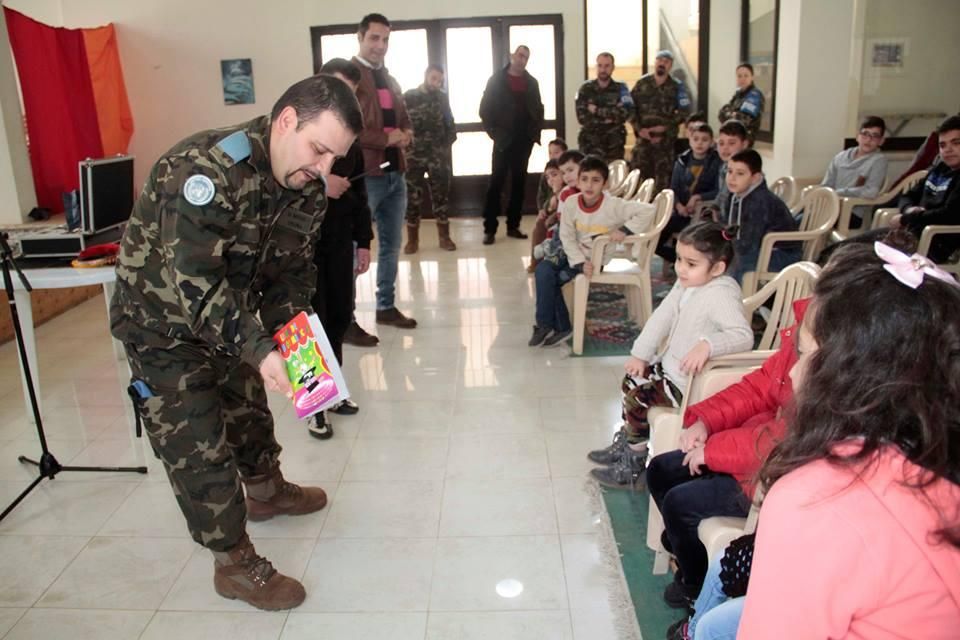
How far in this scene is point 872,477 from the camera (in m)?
0.95

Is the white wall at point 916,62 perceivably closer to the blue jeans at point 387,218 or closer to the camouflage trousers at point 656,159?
the camouflage trousers at point 656,159

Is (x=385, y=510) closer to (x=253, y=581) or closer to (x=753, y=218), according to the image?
(x=253, y=581)

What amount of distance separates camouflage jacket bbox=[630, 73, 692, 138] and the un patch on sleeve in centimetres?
590

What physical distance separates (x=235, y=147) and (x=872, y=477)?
1.45m

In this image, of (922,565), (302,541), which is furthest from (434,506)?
(922,565)

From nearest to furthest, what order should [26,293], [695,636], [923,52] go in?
[695,636] < [26,293] < [923,52]

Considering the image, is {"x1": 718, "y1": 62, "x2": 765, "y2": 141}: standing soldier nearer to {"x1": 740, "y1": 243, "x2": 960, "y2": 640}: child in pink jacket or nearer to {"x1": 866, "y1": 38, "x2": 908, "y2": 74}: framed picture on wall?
{"x1": 866, "y1": 38, "x2": 908, "y2": 74}: framed picture on wall

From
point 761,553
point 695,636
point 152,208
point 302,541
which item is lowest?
point 302,541

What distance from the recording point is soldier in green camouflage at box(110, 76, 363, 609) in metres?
1.73

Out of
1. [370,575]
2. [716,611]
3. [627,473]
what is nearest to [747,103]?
[627,473]

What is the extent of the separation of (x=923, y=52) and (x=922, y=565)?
239 inches

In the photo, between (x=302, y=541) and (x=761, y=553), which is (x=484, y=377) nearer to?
(x=302, y=541)

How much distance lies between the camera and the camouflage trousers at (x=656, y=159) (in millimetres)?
7081

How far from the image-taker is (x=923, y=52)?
19.1 ft
